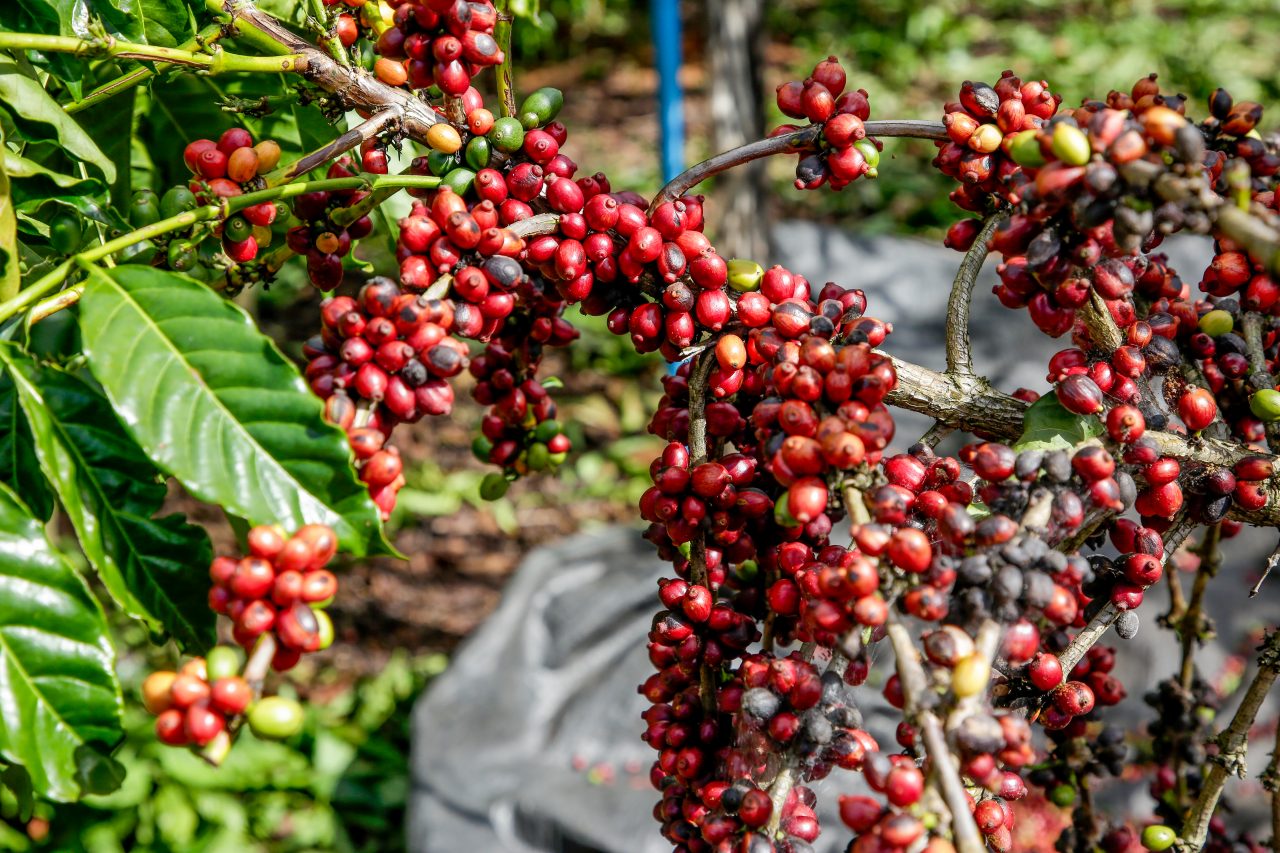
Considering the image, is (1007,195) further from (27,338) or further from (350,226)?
(27,338)

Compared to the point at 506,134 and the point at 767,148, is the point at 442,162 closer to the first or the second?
the point at 506,134

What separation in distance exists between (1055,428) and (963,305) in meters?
0.17

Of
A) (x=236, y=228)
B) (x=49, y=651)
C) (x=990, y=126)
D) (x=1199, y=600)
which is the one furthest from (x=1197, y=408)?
(x=49, y=651)

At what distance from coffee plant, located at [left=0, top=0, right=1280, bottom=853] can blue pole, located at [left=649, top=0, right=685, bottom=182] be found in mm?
3274

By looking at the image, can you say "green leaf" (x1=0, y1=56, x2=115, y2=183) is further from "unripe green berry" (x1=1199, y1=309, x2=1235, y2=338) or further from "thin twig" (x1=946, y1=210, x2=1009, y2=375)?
"unripe green berry" (x1=1199, y1=309, x2=1235, y2=338)

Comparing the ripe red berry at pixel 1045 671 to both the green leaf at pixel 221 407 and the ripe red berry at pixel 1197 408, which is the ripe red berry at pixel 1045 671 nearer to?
the ripe red berry at pixel 1197 408

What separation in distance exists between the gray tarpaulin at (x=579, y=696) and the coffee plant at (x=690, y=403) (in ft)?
5.12

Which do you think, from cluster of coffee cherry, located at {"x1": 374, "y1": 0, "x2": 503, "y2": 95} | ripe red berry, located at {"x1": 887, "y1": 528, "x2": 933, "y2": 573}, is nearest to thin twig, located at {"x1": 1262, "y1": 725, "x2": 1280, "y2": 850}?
ripe red berry, located at {"x1": 887, "y1": 528, "x2": 933, "y2": 573}

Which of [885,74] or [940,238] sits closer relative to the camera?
[940,238]

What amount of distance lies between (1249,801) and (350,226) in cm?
319

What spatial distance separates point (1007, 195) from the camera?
1.00 m

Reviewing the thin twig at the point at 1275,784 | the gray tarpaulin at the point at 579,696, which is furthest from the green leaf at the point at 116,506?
the gray tarpaulin at the point at 579,696

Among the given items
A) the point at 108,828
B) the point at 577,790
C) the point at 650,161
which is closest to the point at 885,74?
the point at 650,161

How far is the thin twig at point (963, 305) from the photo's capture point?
3.26ft
